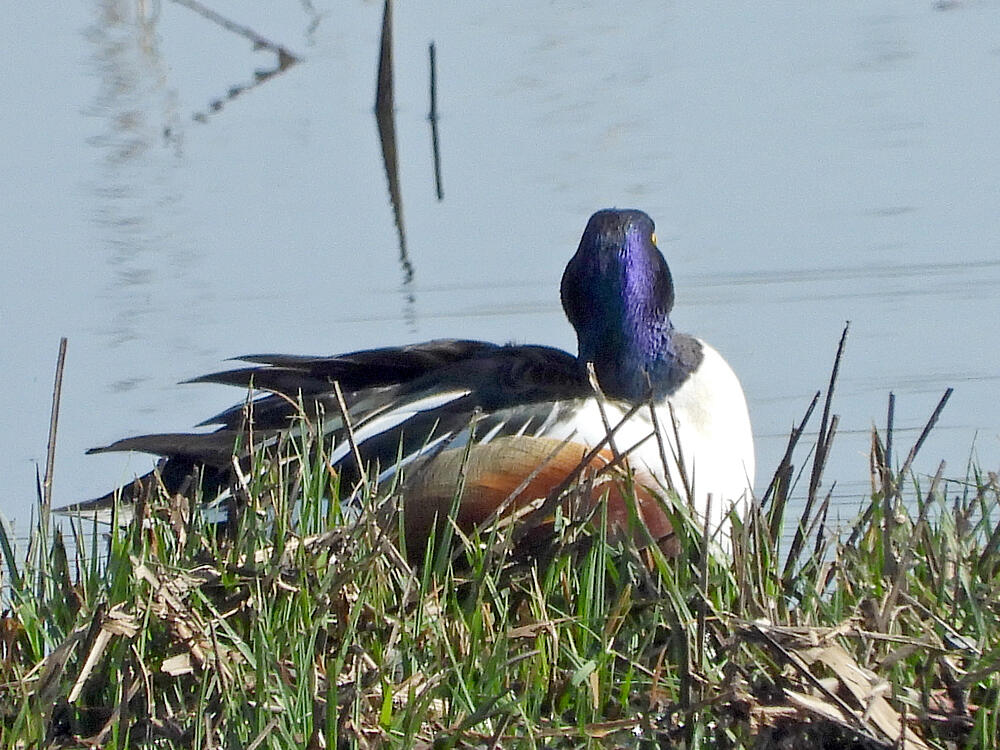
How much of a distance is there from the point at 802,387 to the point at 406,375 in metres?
1.71

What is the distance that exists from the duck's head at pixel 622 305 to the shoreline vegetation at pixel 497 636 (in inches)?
51.2

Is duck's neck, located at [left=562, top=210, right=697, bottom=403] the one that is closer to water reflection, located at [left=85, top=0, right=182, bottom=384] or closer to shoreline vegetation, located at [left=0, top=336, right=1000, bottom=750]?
shoreline vegetation, located at [left=0, top=336, right=1000, bottom=750]

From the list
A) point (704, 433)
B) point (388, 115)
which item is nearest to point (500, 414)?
point (704, 433)

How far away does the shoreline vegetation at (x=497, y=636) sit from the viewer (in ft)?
8.26

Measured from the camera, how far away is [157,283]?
6543 millimetres

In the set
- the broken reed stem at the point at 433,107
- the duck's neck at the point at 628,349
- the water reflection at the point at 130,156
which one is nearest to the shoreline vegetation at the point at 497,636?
the duck's neck at the point at 628,349

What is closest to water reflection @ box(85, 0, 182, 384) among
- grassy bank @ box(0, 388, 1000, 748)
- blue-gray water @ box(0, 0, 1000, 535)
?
blue-gray water @ box(0, 0, 1000, 535)

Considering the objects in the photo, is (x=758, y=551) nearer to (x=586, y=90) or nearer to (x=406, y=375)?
(x=406, y=375)

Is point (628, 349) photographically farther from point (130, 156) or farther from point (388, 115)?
point (388, 115)

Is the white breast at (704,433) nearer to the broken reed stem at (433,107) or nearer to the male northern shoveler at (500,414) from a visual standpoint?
the male northern shoveler at (500,414)

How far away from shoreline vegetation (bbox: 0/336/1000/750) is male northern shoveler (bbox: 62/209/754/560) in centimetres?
75

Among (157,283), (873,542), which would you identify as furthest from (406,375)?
(157,283)

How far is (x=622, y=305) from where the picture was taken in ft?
14.7

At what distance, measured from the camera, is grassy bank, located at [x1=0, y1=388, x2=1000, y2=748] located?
99.1 inches
